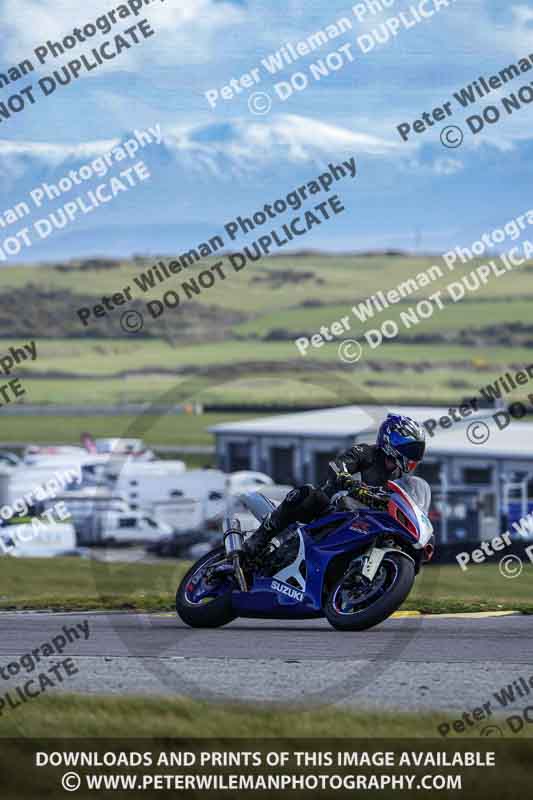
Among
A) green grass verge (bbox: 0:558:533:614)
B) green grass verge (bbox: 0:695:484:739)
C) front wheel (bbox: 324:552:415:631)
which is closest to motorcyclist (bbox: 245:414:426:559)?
front wheel (bbox: 324:552:415:631)

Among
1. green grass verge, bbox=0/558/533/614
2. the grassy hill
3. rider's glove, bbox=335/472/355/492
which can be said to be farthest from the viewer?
the grassy hill

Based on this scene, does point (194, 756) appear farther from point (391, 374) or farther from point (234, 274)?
point (234, 274)

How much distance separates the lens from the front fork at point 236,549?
38.8ft

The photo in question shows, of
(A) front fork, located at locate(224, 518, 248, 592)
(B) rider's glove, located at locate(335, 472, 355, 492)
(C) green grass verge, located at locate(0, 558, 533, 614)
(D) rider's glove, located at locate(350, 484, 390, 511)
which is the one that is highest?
(B) rider's glove, located at locate(335, 472, 355, 492)

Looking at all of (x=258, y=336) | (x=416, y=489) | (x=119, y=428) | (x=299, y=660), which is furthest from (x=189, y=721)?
(x=258, y=336)

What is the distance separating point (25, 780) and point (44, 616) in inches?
282

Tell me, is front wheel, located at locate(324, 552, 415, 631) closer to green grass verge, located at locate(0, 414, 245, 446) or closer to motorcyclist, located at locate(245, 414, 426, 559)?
motorcyclist, located at locate(245, 414, 426, 559)

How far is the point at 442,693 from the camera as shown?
9.76 metres

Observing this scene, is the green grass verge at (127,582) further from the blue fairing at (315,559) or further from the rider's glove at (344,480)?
the rider's glove at (344,480)

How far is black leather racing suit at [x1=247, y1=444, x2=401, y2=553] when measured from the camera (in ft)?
37.8

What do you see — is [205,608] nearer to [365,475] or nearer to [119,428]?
Result: [365,475]

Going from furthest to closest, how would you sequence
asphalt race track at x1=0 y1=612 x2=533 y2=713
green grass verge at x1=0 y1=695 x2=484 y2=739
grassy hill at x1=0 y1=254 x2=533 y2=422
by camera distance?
grassy hill at x1=0 y1=254 x2=533 y2=422
asphalt race track at x1=0 y1=612 x2=533 y2=713
green grass verge at x1=0 y1=695 x2=484 y2=739

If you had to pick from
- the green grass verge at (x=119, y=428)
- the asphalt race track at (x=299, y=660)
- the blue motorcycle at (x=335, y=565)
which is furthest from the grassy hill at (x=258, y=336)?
the blue motorcycle at (x=335, y=565)

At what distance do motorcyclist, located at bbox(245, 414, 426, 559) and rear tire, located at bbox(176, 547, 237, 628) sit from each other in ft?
2.04
